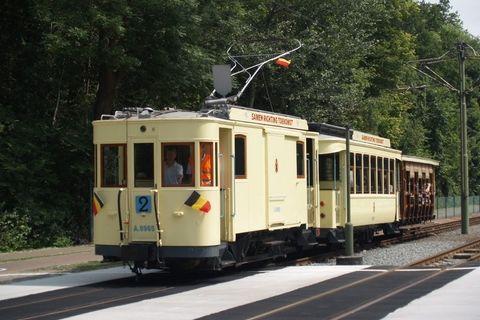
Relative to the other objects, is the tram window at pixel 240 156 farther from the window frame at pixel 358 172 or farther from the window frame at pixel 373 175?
the window frame at pixel 373 175

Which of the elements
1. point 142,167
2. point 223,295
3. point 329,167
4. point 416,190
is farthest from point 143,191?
point 416,190

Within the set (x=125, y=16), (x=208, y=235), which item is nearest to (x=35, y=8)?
(x=125, y=16)

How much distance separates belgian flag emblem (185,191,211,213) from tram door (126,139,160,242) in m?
0.65

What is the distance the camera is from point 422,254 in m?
24.8

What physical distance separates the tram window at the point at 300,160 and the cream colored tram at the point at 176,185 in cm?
238

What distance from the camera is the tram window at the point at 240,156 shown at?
18375mm

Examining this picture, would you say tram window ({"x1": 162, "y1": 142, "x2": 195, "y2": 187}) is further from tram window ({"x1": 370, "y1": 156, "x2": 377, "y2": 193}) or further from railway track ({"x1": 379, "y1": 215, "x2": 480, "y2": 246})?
railway track ({"x1": 379, "y1": 215, "x2": 480, "y2": 246})

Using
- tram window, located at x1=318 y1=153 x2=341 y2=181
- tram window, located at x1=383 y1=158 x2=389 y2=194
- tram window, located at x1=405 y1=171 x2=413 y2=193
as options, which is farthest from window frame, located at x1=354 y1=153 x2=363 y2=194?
tram window, located at x1=405 y1=171 x2=413 y2=193

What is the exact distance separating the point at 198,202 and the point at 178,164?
33.2 inches

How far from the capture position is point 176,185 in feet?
56.6

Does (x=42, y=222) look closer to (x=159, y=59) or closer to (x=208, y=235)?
(x=159, y=59)

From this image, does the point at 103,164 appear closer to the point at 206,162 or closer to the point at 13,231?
the point at 206,162

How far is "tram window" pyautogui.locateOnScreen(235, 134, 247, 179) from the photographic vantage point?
18.4 metres

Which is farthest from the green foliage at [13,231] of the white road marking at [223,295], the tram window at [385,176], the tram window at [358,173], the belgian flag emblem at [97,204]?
the tram window at [385,176]
